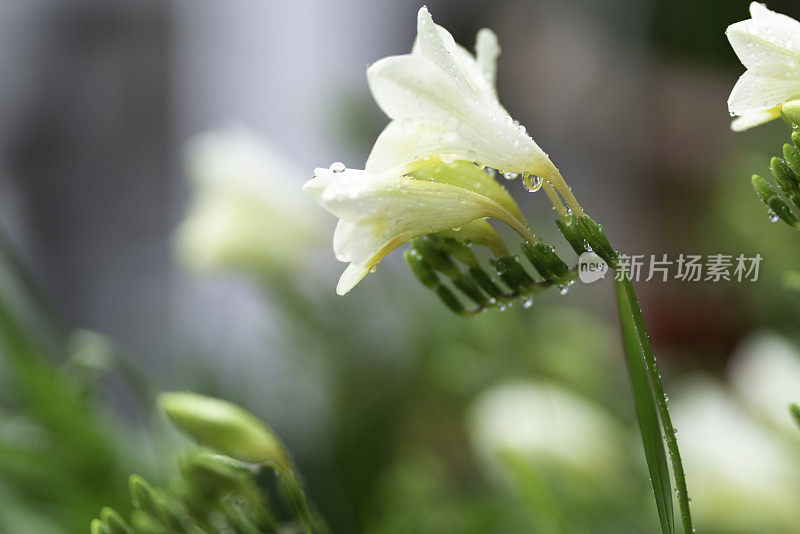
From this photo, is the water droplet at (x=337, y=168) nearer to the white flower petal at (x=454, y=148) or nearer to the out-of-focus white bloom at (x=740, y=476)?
the white flower petal at (x=454, y=148)

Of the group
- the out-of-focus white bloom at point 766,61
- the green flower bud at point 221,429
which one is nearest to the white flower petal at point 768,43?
the out-of-focus white bloom at point 766,61

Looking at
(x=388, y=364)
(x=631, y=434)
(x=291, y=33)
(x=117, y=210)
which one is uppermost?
(x=291, y=33)

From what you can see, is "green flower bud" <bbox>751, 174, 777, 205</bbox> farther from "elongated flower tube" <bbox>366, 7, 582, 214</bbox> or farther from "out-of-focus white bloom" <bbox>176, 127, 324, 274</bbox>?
"out-of-focus white bloom" <bbox>176, 127, 324, 274</bbox>

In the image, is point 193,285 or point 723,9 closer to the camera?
point 723,9

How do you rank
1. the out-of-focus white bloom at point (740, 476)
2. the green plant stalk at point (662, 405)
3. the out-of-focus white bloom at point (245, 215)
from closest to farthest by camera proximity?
1. the green plant stalk at point (662, 405)
2. the out-of-focus white bloom at point (740, 476)
3. the out-of-focus white bloom at point (245, 215)

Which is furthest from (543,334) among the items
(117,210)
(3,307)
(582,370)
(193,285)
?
(117,210)

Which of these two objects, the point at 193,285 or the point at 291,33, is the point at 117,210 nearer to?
the point at 193,285
